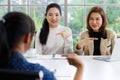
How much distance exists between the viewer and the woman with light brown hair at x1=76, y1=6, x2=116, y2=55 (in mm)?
2705

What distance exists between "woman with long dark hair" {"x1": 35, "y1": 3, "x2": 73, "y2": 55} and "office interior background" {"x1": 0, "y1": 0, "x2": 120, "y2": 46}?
189 centimetres

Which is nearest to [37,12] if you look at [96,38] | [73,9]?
[73,9]

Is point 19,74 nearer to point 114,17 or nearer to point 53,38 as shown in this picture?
point 53,38

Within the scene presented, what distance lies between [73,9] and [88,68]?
2.95 m

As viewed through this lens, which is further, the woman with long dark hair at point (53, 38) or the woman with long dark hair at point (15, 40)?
the woman with long dark hair at point (53, 38)

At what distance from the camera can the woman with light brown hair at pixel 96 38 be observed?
2.71m

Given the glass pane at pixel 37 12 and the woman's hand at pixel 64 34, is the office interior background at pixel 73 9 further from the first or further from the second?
the woman's hand at pixel 64 34

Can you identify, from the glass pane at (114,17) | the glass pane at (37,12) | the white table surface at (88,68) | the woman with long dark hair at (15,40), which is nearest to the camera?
the woman with long dark hair at (15,40)

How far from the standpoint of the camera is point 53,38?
2875 mm

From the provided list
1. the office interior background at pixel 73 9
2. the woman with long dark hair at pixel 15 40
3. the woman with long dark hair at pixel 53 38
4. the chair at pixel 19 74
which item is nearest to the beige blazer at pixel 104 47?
the woman with long dark hair at pixel 53 38

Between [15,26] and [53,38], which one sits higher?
[15,26]

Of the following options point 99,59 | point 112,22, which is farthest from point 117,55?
point 112,22

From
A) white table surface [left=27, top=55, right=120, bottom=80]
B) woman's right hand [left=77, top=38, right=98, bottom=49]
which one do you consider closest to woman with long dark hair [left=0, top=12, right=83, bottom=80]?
white table surface [left=27, top=55, right=120, bottom=80]

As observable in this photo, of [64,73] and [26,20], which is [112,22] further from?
[26,20]
